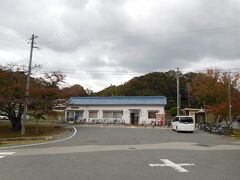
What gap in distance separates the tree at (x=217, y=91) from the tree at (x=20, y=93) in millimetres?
18617

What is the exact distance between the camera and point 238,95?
40.1 meters

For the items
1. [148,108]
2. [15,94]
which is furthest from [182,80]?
[15,94]

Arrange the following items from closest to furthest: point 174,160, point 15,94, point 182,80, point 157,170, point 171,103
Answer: point 157,170 → point 174,160 → point 15,94 → point 171,103 → point 182,80

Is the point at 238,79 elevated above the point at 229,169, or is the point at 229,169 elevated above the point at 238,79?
the point at 238,79

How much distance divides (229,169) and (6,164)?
7.34 metres

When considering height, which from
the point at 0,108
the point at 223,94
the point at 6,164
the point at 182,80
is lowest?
the point at 6,164

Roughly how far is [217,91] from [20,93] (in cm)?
2546

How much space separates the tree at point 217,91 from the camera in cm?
3819

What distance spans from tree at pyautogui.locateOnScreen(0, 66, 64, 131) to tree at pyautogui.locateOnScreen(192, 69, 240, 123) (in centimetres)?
1862

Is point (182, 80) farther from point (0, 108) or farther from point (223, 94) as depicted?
point (0, 108)

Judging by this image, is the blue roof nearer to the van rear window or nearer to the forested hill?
the van rear window

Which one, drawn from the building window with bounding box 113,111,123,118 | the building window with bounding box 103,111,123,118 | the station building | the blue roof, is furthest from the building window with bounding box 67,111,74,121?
the building window with bounding box 113,111,123,118

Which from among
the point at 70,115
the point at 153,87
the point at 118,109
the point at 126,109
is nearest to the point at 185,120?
the point at 126,109

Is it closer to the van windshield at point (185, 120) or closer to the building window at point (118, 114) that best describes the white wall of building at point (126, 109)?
the building window at point (118, 114)
